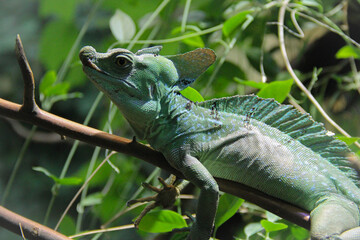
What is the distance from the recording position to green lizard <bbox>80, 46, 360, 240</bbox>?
41.5 inches

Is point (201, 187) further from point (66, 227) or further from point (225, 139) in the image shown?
point (66, 227)

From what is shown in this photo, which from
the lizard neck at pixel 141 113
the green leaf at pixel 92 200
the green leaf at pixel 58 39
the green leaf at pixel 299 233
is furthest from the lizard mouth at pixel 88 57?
the green leaf at pixel 58 39

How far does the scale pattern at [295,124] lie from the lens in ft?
3.92

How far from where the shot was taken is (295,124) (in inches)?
47.4

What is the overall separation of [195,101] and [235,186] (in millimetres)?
316

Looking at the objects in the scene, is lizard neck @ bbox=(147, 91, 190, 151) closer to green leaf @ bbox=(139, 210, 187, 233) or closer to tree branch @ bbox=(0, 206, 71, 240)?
green leaf @ bbox=(139, 210, 187, 233)

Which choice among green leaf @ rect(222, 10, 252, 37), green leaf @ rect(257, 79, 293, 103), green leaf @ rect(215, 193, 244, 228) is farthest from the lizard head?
green leaf @ rect(222, 10, 252, 37)

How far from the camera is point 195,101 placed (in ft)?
4.09

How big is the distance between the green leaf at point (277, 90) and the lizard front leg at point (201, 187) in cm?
40

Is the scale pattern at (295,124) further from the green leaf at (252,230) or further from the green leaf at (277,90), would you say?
the green leaf at (252,230)

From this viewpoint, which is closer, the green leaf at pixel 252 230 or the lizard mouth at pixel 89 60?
the lizard mouth at pixel 89 60

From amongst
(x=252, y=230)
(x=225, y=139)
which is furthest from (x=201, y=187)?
(x=252, y=230)

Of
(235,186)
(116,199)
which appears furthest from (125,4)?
(235,186)

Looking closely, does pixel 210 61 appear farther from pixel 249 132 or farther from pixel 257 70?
pixel 257 70
